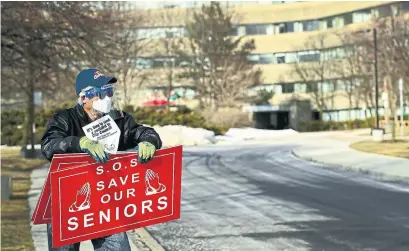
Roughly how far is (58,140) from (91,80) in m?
0.46

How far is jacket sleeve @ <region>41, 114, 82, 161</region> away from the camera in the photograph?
4492 mm

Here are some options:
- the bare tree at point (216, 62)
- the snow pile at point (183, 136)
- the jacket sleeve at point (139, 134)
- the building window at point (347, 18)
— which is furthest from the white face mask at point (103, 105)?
the building window at point (347, 18)

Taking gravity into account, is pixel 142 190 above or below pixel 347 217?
above

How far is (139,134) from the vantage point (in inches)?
187

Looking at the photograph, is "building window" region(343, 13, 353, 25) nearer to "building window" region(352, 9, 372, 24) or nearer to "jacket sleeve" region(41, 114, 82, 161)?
"building window" region(352, 9, 372, 24)

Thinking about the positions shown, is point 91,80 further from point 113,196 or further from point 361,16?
point 361,16

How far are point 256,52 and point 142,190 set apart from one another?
8195 cm

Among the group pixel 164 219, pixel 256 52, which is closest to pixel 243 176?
pixel 164 219

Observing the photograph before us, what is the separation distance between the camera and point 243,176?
20938 millimetres

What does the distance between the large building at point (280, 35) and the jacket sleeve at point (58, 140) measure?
6082 cm

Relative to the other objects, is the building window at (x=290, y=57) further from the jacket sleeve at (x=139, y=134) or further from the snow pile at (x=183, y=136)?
the jacket sleeve at (x=139, y=134)

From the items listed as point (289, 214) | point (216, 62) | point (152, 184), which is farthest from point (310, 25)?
point (152, 184)

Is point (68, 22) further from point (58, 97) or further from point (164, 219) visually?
point (58, 97)

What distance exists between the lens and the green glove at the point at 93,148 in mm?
4379
